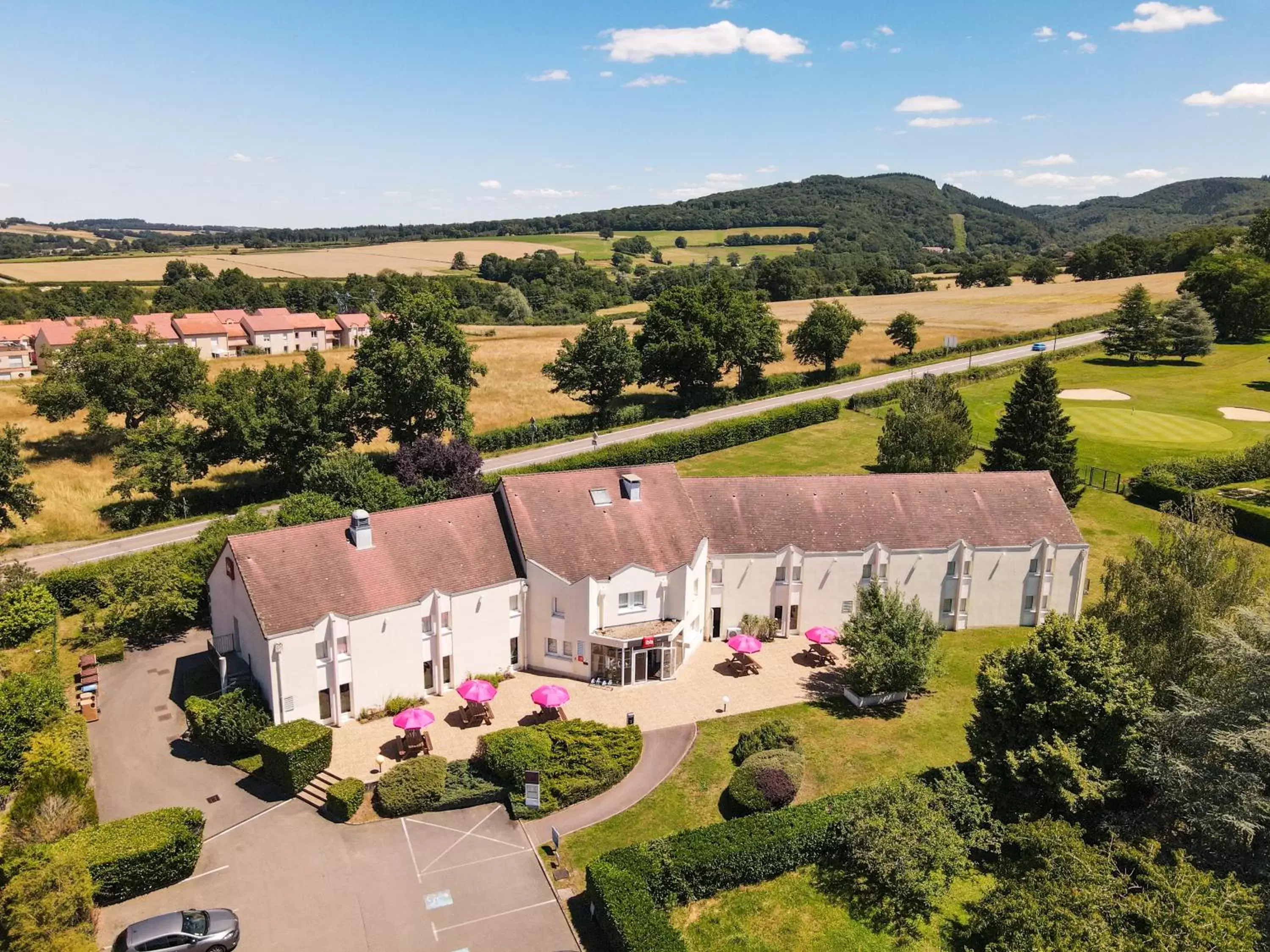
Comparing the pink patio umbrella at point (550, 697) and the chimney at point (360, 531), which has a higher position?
the chimney at point (360, 531)

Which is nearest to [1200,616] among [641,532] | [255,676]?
[641,532]

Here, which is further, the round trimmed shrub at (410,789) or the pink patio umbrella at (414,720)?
the pink patio umbrella at (414,720)

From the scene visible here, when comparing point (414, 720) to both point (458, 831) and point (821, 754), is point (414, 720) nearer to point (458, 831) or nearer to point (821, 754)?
point (458, 831)

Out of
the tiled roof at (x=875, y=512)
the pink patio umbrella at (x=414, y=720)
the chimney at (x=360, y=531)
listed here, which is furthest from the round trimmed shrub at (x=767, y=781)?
the chimney at (x=360, y=531)

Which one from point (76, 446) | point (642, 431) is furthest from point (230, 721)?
point (76, 446)

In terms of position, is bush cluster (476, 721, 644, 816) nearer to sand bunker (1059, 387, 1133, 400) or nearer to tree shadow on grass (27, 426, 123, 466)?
tree shadow on grass (27, 426, 123, 466)

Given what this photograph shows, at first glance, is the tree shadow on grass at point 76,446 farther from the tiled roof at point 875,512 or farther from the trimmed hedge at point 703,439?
the tiled roof at point 875,512
